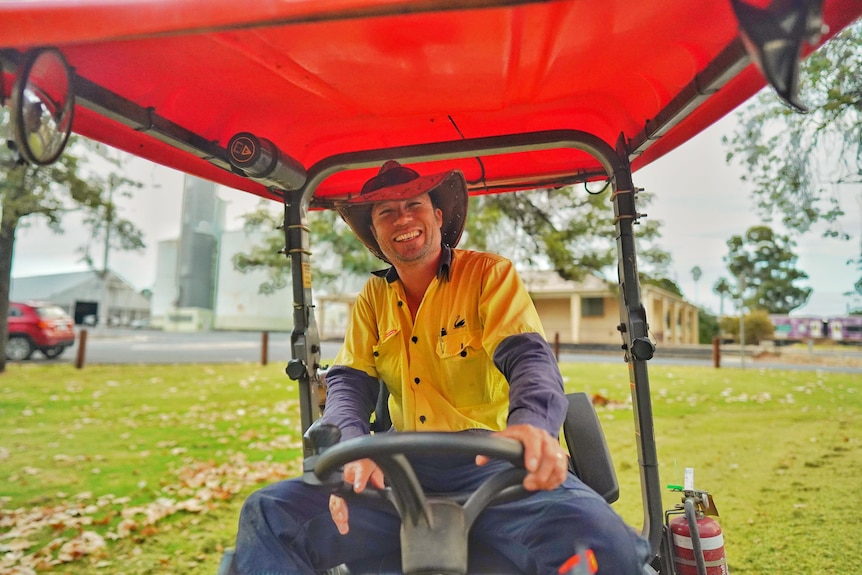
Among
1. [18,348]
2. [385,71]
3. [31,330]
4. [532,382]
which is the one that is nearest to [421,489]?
[532,382]

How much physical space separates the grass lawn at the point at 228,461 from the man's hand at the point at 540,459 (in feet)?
5.04

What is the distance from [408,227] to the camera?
1.93 m

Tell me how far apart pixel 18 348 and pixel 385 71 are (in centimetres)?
1269

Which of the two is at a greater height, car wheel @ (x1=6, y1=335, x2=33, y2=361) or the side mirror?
the side mirror

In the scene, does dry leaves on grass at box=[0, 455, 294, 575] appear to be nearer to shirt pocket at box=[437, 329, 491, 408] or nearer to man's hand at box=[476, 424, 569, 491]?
shirt pocket at box=[437, 329, 491, 408]

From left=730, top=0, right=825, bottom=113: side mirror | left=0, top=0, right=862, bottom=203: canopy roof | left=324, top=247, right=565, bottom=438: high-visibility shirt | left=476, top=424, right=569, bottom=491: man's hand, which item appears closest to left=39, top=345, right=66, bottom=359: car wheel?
left=0, top=0, right=862, bottom=203: canopy roof

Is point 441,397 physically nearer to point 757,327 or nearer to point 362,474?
point 362,474

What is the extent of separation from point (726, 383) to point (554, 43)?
28.1 ft

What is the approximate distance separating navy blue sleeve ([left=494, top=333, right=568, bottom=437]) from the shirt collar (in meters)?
0.42

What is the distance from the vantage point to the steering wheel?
41.9 inches

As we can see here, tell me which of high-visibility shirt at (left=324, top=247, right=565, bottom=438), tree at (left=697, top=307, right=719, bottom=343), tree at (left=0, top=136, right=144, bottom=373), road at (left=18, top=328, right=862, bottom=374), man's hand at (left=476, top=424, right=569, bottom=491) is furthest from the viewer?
tree at (left=697, top=307, right=719, bottom=343)

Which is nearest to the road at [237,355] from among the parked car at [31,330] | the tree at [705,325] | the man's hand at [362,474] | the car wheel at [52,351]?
the car wheel at [52,351]

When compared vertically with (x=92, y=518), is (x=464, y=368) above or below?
above

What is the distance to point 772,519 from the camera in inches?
146
